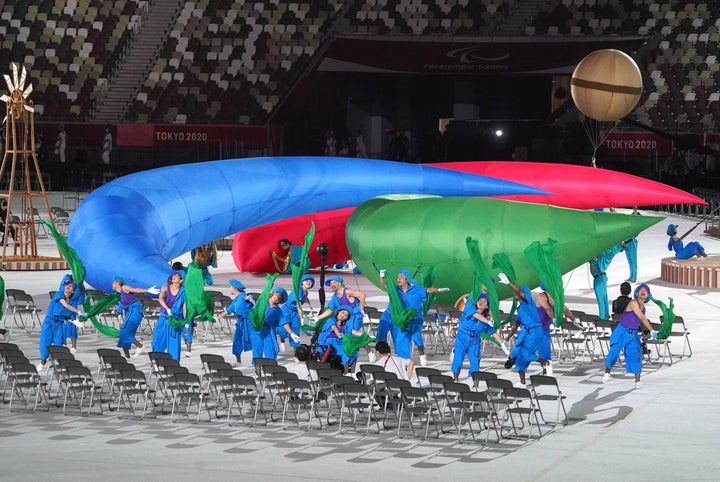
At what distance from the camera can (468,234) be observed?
21.4m

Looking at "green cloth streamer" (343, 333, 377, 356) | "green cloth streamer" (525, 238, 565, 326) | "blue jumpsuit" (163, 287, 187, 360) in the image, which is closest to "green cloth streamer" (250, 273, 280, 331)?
"blue jumpsuit" (163, 287, 187, 360)

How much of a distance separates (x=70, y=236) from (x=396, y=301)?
7317mm

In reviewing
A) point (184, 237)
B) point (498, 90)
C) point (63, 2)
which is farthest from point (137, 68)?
point (184, 237)

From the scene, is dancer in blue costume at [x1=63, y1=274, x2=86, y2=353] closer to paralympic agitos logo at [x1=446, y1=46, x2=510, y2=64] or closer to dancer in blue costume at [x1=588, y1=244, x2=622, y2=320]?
dancer in blue costume at [x1=588, y1=244, x2=622, y2=320]

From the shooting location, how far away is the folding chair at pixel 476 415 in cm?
1327

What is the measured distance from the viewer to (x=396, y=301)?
1750 centimetres

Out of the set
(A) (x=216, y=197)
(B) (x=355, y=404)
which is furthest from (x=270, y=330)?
(A) (x=216, y=197)

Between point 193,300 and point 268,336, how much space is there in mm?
1150

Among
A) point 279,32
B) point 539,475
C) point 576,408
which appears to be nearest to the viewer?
point 539,475

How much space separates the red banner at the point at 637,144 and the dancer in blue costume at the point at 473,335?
86.3 ft

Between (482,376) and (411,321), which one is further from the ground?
(411,321)

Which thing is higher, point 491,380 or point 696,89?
point 696,89

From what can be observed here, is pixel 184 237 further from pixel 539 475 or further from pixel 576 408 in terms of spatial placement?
pixel 539 475

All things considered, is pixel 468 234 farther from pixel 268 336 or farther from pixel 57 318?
pixel 57 318
